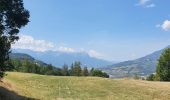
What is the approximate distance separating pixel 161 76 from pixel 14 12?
98255mm

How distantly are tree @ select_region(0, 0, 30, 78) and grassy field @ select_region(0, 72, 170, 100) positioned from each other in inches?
752

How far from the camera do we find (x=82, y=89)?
71875mm

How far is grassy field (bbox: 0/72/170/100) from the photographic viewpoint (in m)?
62.6

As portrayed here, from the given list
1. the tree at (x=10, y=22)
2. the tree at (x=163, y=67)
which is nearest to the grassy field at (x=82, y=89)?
the tree at (x=10, y=22)

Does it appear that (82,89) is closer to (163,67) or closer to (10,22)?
(10,22)

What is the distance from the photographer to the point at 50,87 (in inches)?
2805

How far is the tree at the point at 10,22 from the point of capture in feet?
125

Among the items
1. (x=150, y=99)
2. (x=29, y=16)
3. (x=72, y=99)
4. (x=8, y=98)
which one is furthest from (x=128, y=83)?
(x=29, y=16)

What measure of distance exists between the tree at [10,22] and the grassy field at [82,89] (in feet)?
62.7

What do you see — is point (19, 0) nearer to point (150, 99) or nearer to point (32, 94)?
point (32, 94)

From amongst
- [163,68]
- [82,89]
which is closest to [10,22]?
[82,89]

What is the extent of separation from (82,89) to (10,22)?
116 ft

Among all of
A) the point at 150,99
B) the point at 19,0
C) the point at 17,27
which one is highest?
the point at 19,0

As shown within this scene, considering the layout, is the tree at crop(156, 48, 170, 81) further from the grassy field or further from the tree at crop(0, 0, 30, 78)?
the tree at crop(0, 0, 30, 78)
